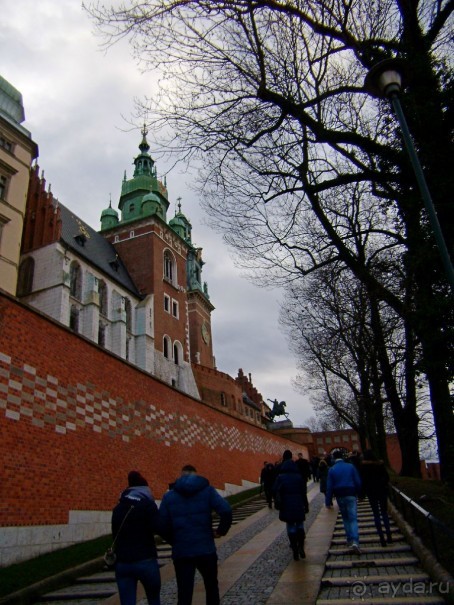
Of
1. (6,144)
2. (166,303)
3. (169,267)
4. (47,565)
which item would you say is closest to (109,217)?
(169,267)

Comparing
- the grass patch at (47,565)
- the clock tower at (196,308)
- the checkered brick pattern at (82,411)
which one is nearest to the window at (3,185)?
the checkered brick pattern at (82,411)

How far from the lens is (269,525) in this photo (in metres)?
11.3

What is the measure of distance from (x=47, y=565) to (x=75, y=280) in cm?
2285

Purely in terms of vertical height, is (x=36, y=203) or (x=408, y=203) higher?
(x=36, y=203)

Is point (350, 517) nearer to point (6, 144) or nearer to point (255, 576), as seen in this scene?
point (255, 576)

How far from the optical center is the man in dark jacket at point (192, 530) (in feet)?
13.4

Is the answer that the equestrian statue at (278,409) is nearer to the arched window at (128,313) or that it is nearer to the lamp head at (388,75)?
the arched window at (128,313)

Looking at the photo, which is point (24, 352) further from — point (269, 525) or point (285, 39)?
point (285, 39)

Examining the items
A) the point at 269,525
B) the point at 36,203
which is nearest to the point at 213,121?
the point at 269,525

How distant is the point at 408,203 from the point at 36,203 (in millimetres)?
24387

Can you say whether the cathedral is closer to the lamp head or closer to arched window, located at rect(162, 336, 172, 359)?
arched window, located at rect(162, 336, 172, 359)

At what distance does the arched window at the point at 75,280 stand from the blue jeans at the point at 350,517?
77.2ft

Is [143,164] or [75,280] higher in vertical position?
[143,164]

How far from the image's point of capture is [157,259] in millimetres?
38094
